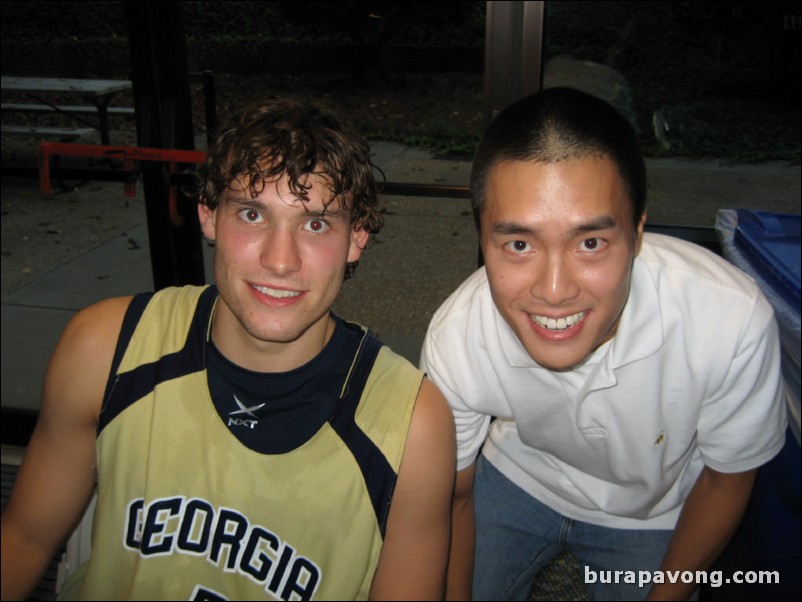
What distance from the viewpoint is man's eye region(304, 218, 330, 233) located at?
1.57m

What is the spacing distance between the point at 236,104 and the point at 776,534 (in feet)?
8.35

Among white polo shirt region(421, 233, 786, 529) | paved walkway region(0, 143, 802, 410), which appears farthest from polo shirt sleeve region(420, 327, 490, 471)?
paved walkway region(0, 143, 802, 410)

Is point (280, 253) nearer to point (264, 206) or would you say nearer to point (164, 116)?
point (264, 206)

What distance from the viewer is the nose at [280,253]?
4.89 feet

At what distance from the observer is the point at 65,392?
153cm

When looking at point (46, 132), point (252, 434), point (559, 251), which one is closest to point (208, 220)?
point (252, 434)

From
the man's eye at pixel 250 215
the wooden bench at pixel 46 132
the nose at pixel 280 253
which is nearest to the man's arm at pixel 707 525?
the nose at pixel 280 253

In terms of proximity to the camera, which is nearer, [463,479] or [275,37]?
[463,479]

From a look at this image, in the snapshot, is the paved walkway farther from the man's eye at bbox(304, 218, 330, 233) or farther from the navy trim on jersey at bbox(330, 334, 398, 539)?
the navy trim on jersey at bbox(330, 334, 398, 539)

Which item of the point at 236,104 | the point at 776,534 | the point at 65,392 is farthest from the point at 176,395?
the point at 236,104

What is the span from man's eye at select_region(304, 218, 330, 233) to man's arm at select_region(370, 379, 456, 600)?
443 millimetres

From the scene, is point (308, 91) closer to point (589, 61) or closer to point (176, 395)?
point (589, 61)

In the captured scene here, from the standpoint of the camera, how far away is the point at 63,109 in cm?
410

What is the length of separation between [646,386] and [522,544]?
689mm
